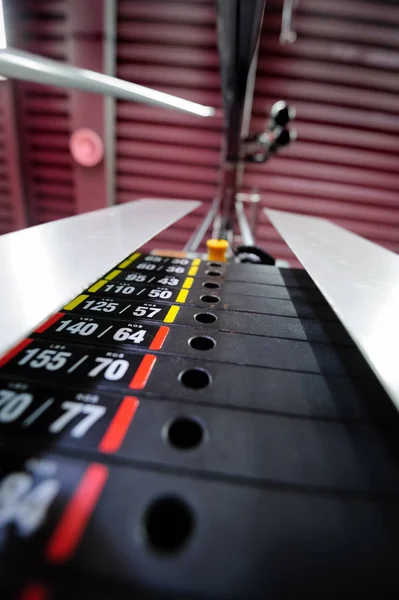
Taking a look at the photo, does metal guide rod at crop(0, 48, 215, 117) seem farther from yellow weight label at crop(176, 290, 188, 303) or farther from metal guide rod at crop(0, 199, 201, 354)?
yellow weight label at crop(176, 290, 188, 303)

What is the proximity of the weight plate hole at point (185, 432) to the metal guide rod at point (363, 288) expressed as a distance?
0.22 metres

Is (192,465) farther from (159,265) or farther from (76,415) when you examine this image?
(159,265)

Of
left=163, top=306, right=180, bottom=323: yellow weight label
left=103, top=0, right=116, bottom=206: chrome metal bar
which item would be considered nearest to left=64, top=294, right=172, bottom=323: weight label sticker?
left=163, top=306, right=180, bottom=323: yellow weight label

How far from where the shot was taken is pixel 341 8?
8.04 ft

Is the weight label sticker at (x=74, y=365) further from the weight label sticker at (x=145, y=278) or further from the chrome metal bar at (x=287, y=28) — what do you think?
the chrome metal bar at (x=287, y=28)

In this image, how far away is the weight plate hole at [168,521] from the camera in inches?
11.9

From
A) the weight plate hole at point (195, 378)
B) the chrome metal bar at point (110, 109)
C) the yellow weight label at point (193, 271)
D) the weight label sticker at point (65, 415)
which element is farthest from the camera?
the chrome metal bar at point (110, 109)

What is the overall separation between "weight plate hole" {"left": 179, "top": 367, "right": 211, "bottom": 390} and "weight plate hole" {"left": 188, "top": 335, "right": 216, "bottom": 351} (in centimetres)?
7

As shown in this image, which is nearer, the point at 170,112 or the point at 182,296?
the point at 182,296

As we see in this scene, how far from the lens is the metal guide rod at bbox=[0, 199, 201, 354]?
15.3 inches

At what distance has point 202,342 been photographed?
569mm

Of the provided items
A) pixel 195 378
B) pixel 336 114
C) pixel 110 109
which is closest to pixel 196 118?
pixel 110 109

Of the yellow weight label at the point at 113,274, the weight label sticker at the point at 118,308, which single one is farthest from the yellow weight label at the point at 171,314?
the yellow weight label at the point at 113,274

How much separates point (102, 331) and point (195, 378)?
0.62 feet
